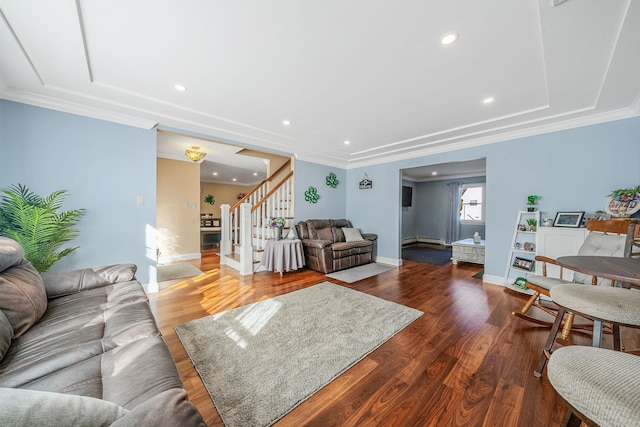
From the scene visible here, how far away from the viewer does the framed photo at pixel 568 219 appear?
3.09 metres

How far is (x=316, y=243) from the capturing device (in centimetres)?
455

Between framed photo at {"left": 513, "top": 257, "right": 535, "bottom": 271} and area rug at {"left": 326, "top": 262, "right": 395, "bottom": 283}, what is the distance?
2.05m

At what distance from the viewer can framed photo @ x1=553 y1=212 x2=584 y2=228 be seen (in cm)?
309

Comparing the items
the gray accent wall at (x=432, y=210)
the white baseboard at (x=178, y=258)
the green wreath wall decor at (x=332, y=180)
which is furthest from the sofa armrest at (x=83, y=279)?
the gray accent wall at (x=432, y=210)

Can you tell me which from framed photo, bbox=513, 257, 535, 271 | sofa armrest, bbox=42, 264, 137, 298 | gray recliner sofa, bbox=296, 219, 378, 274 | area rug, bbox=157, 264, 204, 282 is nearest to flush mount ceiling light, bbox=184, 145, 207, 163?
area rug, bbox=157, 264, 204, 282

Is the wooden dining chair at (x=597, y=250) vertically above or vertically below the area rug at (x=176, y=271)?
above

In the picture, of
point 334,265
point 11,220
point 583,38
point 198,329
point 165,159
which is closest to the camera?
point 583,38

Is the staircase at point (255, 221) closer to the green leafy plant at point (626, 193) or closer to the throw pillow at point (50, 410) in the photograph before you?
the throw pillow at point (50, 410)

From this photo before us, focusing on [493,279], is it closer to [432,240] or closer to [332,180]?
[332,180]

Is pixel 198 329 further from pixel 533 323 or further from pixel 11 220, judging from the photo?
pixel 533 323

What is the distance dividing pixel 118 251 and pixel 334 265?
3.37 metres

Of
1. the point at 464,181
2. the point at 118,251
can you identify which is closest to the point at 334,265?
the point at 118,251

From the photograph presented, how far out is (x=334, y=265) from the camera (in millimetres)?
4539

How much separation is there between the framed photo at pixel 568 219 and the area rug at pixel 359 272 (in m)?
2.68
